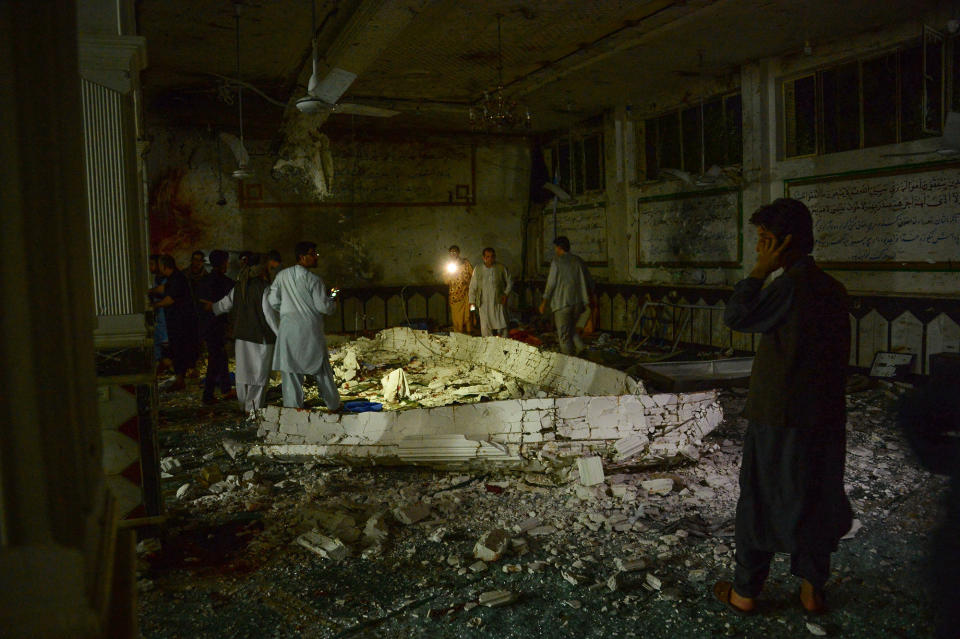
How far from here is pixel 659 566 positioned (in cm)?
348

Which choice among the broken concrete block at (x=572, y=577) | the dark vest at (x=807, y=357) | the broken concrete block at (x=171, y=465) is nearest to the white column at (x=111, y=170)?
→ the broken concrete block at (x=171, y=465)

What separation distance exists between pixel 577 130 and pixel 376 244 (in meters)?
4.77

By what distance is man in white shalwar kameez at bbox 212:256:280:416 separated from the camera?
22.2 feet

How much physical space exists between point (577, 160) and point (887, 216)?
7.03m

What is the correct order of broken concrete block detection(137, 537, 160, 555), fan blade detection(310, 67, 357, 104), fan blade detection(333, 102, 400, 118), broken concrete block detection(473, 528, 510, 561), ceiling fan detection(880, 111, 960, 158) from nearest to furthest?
broken concrete block detection(473, 528, 510, 561) → broken concrete block detection(137, 537, 160, 555) → fan blade detection(310, 67, 357, 104) → ceiling fan detection(880, 111, 960, 158) → fan blade detection(333, 102, 400, 118)

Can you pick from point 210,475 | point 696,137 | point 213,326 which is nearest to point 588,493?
point 210,475

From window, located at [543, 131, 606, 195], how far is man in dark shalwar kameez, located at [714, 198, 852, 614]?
35.2 feet

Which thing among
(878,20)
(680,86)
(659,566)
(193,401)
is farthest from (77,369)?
(680,86)

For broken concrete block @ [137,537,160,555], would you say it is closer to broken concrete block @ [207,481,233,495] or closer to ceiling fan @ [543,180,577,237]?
broken concrete block @ [207,481,233,495]

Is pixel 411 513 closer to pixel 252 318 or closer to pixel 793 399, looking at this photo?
pixel 793 399

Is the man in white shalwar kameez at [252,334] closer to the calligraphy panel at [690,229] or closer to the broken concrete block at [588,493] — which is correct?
the broken concrete block at [588,493]

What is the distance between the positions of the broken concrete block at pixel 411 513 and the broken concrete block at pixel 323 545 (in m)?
0.46

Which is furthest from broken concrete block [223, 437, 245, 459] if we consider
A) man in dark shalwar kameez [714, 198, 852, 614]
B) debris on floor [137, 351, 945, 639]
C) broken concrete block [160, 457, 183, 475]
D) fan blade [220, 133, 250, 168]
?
fan blade [220, 133, 250, 168]

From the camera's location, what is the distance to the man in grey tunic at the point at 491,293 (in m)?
10.7
